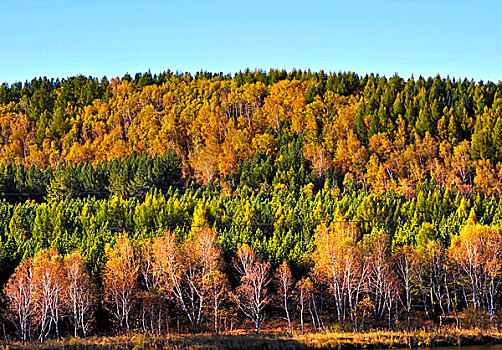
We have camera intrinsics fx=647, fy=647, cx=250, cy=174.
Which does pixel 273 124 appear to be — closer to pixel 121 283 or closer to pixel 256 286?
pixel 256 286

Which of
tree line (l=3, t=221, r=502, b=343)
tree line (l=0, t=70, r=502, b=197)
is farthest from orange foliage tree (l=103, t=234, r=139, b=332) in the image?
tree line (l=0, t=70, r=502, b=197)

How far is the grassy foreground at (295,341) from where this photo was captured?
173ft

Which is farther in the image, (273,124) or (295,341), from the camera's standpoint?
(273,124)

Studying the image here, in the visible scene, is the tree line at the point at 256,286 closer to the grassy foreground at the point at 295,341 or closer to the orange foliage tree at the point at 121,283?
the orange foliage tree at the point at 121,283

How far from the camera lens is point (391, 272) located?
2896 inches

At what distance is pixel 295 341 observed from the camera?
57.6 metres

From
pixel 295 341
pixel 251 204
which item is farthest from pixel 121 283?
pixel 251 204

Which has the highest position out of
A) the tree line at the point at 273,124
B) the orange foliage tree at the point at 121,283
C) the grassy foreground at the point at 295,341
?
the tree line at the point at 273,124

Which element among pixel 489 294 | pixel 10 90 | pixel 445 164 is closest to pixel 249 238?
pixel 489 294

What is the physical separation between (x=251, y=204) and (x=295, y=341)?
47075 mm

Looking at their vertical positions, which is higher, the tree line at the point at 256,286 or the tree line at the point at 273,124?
the tree line at the point at 273,124

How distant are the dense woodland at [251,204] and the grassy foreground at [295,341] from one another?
8.68 meters

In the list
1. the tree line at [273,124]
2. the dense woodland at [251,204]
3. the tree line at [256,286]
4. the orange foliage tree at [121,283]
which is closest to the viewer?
the orange foliage tree at [121,283]

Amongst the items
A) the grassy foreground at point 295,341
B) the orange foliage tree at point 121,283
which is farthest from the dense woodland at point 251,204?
the grassy foreground at point 295,341
